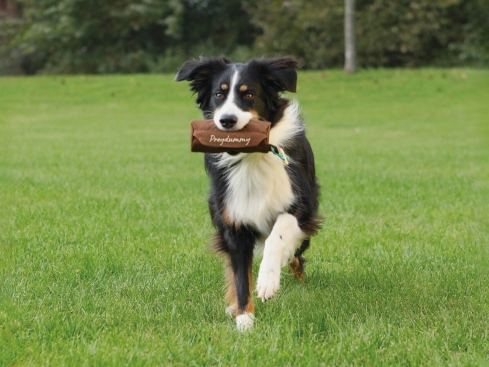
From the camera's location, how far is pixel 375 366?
11.3 ft

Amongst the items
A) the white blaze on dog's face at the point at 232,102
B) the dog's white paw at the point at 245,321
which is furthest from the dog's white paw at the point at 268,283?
the white blaze on dog's face at the point at 232,102

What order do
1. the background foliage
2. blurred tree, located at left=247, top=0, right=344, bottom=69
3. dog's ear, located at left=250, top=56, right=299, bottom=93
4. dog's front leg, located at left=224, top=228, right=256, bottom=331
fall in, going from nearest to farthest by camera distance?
dog's front leg, located at left=224, top=228, right=256, bottom=331
dog's ear, located at left=250, top=56, right=299, bottom=93
the background foliage
blurred tree, located at left=247, top=0, right=344, bottom=69

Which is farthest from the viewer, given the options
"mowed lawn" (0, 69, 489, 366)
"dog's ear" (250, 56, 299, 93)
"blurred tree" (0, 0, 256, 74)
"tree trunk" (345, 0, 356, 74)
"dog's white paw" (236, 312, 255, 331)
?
"blurred tree" (0, 0, 256, 74)

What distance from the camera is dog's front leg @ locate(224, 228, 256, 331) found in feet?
14.1

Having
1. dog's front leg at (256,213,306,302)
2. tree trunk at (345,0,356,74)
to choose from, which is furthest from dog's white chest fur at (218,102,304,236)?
tree trunk at (345,0,356,74)

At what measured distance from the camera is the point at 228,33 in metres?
38.3

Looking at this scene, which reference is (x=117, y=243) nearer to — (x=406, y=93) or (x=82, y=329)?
(x=82, y=329)

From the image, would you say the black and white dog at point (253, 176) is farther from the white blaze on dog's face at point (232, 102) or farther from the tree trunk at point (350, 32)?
the tree trunk at point (350, 32)

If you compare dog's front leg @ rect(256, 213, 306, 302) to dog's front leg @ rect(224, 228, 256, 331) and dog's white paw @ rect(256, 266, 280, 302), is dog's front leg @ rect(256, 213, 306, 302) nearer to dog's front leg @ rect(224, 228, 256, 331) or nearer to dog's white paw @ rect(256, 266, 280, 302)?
dog's white paw @ rect(256, 266, 280, 302)

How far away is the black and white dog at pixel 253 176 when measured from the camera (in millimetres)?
4371

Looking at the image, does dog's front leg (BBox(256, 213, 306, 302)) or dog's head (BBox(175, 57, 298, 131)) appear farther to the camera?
dog's head (BBox(175, 57, 298, 131))

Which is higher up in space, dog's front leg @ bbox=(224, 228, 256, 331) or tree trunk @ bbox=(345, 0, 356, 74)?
dog's front leg @ bbox=(224, 228, 256, 331)

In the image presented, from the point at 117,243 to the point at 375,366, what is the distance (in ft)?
10.8

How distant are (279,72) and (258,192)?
85 cm
